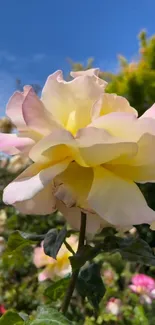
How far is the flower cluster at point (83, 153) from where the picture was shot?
500 mm

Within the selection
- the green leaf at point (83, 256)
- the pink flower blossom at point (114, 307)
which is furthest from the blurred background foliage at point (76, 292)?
the green leaf at point (83, 256)

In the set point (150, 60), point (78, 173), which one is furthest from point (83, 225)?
point (150, 60)

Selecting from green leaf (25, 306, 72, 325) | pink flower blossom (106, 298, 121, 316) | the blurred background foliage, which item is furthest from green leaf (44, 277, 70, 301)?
pink flower blossom (106, 298, 121, 316)

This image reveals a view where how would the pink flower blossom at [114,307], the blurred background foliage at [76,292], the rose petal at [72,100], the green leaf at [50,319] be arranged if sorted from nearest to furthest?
the green leaf at [50,319] → the rose petal at [72,100] → the blurred background foliage at [76,292] → the pink flower blossom at [114,307]

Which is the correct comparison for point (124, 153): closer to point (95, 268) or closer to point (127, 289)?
point (95, 268)

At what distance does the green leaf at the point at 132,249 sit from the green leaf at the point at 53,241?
0.15 feet

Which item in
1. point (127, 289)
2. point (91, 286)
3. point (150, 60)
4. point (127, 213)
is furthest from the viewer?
point (150, 60)

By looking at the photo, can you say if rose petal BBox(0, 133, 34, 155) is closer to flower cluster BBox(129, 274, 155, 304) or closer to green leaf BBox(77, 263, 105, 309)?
green leaf BBox(77, 263, 105, 309)

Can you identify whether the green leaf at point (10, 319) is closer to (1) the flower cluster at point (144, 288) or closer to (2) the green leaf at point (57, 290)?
(2) the green leaf at point (57, 290)

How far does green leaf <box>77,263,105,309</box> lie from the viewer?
60cm

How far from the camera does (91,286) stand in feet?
1.98

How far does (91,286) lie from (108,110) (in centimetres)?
19

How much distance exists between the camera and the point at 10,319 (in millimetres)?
516

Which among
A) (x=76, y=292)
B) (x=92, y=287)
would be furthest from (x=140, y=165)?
(x=76, y=292)
